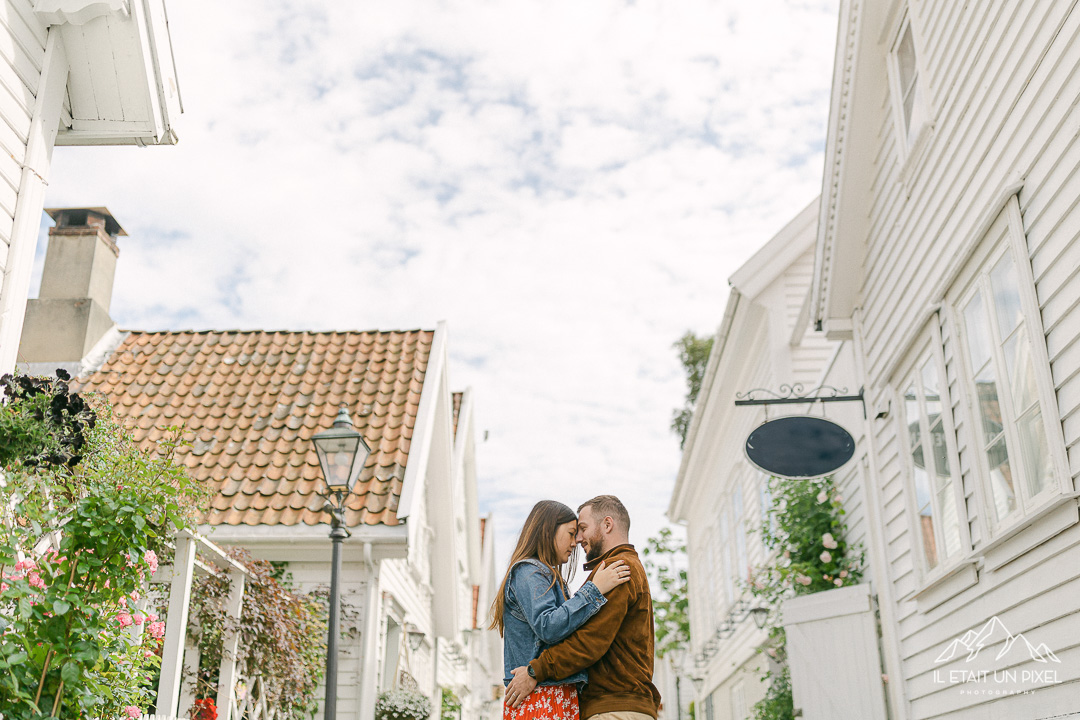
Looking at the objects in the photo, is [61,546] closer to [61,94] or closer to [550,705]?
[550,705]

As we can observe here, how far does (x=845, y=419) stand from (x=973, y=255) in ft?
12.3

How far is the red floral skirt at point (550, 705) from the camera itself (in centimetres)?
342

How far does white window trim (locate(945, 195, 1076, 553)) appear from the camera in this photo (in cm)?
423

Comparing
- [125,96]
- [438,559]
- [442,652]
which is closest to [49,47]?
[125,96]

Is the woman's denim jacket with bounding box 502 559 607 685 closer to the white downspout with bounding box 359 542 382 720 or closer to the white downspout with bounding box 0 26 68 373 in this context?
the white downspout with bounding box 0 26 68 373

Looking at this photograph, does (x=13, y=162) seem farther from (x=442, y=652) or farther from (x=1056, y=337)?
(x=442, y=652)

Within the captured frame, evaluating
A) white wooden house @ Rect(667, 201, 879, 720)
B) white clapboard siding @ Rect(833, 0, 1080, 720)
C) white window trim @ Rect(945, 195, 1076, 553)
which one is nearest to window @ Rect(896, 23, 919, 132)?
white clapboard siding @ Rect(833, 0, 1080, 720)

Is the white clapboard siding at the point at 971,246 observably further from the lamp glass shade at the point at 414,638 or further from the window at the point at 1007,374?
the lamp glass shade at the point at 414,638

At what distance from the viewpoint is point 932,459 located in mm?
6172

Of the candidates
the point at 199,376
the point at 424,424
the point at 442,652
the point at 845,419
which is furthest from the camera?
the point at 442,652

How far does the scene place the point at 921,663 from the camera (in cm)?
637

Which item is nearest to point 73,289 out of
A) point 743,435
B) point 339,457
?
point 339,457

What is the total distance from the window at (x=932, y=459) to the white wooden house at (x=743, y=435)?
137 cm

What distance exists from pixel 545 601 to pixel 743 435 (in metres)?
10.5
